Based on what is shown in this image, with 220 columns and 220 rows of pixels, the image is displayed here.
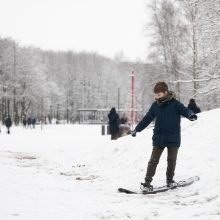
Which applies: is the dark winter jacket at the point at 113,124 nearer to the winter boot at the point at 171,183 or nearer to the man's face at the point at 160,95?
the winter boot at the point at 171,183

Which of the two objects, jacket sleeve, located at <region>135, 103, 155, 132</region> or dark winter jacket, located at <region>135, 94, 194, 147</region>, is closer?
dark winter jacket, located at <region>135, 94, 194, 147</region>

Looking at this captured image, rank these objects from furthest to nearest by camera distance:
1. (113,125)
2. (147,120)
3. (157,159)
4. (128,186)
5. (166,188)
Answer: (113,125)
(128,186)
(147,120)
(157,159)
(166,188)

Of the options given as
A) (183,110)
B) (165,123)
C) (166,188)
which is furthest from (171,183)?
(183,110)

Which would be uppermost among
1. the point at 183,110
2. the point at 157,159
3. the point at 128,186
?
the point at 183,110

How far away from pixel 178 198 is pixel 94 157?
7.96m

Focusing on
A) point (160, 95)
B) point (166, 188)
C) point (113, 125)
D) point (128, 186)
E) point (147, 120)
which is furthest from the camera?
point (113, 125)

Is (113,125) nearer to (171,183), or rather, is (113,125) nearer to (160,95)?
(171,183)

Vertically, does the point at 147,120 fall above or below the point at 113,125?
above

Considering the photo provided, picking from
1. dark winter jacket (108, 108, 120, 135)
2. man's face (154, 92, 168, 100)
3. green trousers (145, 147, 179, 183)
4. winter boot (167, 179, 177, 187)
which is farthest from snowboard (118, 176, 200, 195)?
dark winter jacket (108, 108, 120, 135)

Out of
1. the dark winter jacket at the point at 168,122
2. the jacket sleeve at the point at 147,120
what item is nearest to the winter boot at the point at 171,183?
the dark winter jacket at the point at 168,122

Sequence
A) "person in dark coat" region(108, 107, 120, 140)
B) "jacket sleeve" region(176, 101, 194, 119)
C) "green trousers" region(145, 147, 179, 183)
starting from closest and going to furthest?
1. "jacket sleeve" region(176, 101, 194, 119)
2. "green trousers" region(145, 147, 179, 183)
3. "person in dark coat" region(108, 107, 120, 140)

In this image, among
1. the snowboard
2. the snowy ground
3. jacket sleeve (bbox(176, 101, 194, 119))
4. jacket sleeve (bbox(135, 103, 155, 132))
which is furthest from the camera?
jacket sleeve (bbox(135, 103, 155, 132))

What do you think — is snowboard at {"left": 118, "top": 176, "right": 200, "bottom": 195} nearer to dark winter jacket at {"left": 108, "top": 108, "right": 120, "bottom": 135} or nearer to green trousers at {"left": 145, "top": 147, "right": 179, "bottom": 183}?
green trousers at {"left": 145, "top": 147, "right": 179, "bottom": 183}

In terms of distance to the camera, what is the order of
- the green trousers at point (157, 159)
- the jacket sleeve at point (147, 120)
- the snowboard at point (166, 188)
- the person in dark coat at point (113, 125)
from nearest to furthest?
the snowboard at point (166, 188), the green trousers at point (157, 159), the jacket sleeve at point (147, 120), the person in dark coat at point (113, 125)
